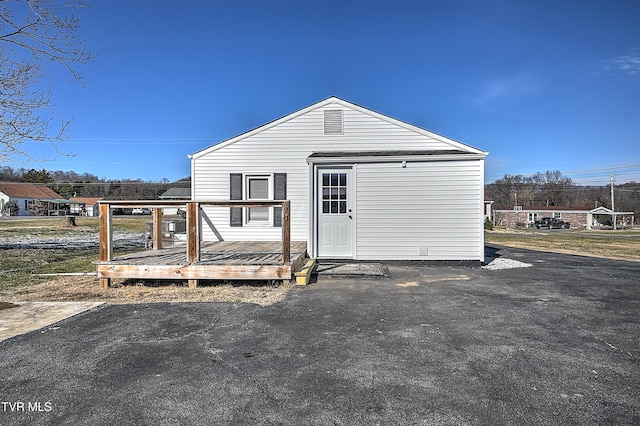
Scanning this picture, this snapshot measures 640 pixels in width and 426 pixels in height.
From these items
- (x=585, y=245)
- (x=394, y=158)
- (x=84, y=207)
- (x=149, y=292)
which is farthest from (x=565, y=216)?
(x=84, y=207)

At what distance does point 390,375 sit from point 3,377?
323cm

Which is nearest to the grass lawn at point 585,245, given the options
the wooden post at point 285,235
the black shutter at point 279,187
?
the black shutter at point 279,187

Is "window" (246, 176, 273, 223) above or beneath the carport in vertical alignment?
above

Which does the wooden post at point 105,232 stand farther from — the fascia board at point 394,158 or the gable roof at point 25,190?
the gable roof at point 25,190

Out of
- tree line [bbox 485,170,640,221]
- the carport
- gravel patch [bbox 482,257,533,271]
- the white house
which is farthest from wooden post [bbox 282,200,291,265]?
tree line [bbox 485,170,640,221]

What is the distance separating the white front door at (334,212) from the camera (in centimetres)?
A: 874

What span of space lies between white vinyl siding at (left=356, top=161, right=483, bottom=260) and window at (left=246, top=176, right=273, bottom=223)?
2.66m

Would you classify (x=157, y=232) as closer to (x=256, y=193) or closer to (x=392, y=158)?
(x=256, y=193)

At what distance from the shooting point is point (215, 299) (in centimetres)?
566

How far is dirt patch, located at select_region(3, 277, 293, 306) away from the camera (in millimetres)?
5645

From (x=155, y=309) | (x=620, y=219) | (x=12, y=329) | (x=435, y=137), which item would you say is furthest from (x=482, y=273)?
(x=620, y=219)

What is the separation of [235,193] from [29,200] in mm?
62533

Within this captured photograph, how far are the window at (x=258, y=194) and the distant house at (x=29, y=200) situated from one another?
171ft

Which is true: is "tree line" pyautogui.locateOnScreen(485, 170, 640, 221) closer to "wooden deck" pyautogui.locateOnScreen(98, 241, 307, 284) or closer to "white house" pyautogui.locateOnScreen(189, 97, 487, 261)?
"white house" pyautogui.locateOnScreen(189, 97, 487, 261)
